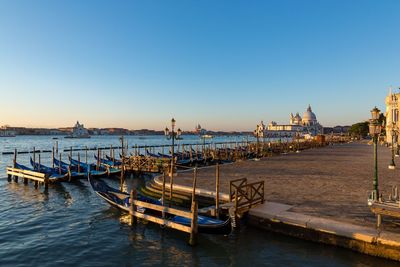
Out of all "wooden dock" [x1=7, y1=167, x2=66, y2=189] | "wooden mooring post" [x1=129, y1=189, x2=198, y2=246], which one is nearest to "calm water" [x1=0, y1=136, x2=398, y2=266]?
"wooden mooring post" [x1=129, y1=189, x2=198, y2=246]

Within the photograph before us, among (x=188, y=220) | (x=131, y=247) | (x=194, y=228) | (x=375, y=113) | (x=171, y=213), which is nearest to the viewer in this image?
(x=194, y=228)

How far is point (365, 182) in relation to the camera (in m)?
17.9

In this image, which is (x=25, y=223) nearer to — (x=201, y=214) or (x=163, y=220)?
(x=163, y=220)

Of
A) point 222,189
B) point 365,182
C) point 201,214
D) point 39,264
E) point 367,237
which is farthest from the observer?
point 365,182

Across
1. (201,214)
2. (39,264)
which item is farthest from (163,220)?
(39,264)

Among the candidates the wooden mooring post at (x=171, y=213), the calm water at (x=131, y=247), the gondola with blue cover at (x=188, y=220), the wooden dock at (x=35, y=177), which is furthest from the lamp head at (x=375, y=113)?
the wooden dock at (x=35, y=177)

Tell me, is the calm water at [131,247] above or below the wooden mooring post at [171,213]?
below

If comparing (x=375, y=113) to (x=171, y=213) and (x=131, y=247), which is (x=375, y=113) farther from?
(x=131, y=247)

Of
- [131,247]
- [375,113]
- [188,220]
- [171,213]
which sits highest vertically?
[375,113]

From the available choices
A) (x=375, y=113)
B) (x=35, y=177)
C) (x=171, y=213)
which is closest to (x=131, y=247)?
(x=171, y=213)

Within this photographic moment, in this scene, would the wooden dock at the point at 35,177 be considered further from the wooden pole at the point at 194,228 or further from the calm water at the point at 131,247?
the wooden pole at the point at 194,228

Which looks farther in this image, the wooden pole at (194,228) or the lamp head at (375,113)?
the lamp head at (375,113)

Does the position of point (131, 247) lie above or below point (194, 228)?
below

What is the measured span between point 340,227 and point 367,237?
2.94 feet
